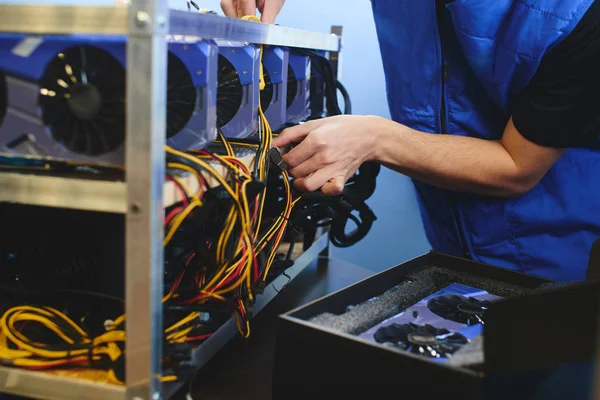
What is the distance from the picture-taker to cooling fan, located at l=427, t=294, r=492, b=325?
73cm

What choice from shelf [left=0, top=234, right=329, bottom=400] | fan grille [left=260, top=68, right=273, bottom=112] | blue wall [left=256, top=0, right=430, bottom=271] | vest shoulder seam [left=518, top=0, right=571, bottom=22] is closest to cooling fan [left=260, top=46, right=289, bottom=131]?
fan grille [left=260, top=68, right=273, bottom=112]

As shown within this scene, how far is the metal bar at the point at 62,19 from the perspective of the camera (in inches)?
20.2

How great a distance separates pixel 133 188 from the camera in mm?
527

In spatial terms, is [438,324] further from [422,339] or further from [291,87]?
[291,87]

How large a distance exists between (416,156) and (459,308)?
372 mm

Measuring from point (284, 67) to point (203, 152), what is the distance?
0.30 meters

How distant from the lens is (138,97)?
508 mm

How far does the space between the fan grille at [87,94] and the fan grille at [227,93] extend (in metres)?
0.26

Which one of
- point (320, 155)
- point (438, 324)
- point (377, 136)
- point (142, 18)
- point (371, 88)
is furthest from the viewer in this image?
point (371, 88)

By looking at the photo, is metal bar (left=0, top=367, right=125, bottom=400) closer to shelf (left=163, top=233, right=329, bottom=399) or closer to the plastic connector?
shelf (left=163, top=233, right=329, bottom=399)

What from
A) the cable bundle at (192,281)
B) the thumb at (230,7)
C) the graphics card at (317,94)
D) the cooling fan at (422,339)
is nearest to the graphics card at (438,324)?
the cooling fan at (422,339)

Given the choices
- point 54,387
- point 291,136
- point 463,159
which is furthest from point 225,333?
point 463,159

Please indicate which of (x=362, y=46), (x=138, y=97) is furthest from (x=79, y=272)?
(x=362, y=46)

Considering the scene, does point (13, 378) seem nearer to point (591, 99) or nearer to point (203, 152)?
point (203, 152)
